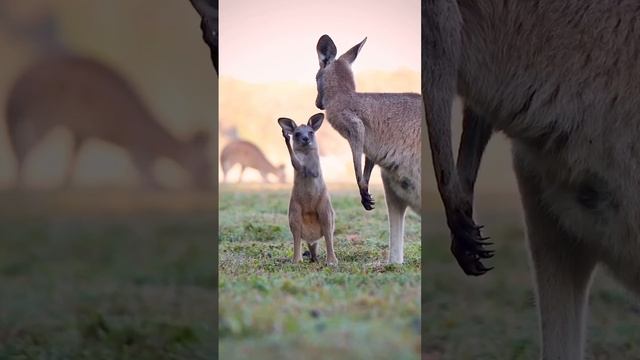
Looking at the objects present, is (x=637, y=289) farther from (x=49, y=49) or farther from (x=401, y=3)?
(x=49, y=49)

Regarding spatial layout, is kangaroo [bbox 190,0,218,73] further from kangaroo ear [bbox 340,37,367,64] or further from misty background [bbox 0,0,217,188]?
kangaroo ear [bbox 340,37,367,64]

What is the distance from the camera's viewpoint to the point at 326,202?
157 inches

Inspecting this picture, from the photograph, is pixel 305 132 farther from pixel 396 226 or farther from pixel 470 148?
pixel 470 148

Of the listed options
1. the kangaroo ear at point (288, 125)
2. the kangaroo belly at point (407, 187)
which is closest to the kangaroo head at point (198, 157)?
the kangaroo ear at point (288, 125)

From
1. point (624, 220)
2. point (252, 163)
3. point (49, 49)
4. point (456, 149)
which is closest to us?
point (624, 220)

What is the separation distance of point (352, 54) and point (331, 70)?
0.37 ft

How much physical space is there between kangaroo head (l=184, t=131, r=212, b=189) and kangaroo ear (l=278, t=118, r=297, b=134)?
35 cm

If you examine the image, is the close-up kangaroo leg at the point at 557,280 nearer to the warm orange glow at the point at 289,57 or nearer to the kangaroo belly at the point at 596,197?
the kangaroo belly at the point at 596,197

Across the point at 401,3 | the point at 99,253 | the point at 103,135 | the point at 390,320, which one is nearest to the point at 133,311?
the point at 99,253

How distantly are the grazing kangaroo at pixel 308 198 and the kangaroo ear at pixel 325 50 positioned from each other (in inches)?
9.1

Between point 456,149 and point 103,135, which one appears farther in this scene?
→ point 103,135

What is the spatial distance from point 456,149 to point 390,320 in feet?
4.98

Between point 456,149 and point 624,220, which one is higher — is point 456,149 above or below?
above

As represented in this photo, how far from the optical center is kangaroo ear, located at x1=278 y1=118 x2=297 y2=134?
3982 mm
